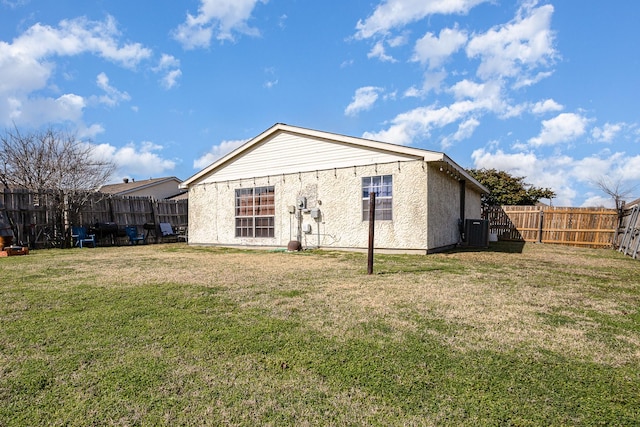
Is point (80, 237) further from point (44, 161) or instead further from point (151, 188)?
point (151, 188)

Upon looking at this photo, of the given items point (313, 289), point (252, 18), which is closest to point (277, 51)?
point (252, 18)

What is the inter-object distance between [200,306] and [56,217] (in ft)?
44.5

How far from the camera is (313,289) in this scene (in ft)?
17.4

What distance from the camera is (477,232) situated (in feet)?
43.1

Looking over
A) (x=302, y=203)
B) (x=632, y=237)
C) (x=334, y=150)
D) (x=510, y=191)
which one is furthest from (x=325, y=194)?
(x=510, y=191)

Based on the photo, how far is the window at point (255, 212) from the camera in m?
13.2

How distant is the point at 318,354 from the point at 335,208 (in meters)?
8.99

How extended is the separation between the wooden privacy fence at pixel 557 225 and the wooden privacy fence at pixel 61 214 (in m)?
17.8

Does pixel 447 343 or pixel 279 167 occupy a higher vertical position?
pixel 279 167

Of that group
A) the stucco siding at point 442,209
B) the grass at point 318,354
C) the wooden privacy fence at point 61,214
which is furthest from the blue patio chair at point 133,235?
the stucco siding at point 442,209

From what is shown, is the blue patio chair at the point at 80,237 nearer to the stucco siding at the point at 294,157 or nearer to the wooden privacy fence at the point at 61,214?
the wooden privacy fence at the point at 61,214

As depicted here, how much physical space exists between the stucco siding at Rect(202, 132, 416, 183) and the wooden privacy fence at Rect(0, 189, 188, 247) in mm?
5182

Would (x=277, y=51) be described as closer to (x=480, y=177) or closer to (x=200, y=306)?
(x=200, y=306)

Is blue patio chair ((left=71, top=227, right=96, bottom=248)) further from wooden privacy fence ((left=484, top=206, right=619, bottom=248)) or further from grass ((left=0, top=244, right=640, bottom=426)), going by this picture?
wooden privacy fence ((left=484, top=206, right=619, bottom=248))
